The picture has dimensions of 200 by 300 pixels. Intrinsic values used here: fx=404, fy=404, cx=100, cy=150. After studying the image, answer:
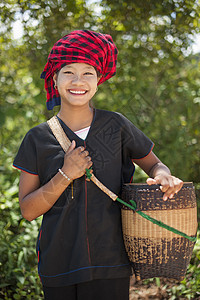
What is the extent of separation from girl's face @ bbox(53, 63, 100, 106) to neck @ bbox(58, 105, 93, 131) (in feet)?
0.20

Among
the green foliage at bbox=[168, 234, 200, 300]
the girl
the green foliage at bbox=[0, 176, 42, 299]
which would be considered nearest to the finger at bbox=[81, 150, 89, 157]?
the girl

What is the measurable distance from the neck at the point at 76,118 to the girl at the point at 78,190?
15 millimetres

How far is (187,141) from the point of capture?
13.3ft

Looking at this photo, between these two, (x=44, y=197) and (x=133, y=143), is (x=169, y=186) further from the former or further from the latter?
(x=44, y=197)

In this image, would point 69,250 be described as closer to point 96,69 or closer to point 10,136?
point 96,69

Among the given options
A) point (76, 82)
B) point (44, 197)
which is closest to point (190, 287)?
point (44, 197)

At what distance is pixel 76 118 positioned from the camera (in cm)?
196

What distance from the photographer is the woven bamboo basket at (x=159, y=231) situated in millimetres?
1716

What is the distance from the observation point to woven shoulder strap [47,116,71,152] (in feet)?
6.09

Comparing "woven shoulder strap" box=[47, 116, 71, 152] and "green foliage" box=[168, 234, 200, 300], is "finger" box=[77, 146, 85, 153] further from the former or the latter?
"green foliage" box=[168, 234, 200, 300]

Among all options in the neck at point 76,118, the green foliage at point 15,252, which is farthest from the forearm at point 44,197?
the green foliage at point 15,252

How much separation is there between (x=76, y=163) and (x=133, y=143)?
13.9 inches

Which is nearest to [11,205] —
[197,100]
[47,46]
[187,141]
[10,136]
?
[10,136]

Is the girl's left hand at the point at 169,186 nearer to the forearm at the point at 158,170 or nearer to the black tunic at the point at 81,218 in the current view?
the forearm at the point at 158,170
